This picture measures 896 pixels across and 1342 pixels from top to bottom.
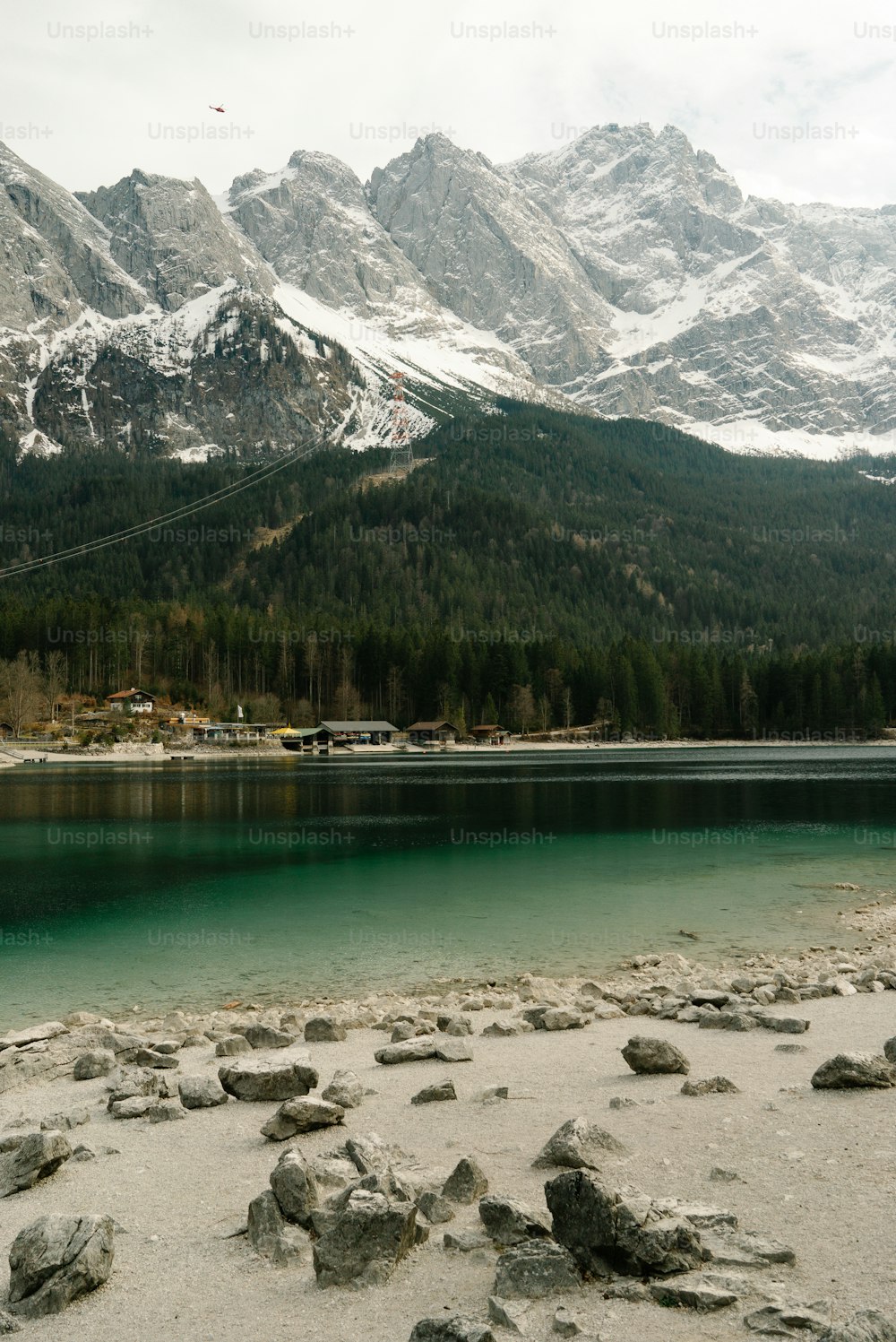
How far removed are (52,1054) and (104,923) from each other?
13.9 meters

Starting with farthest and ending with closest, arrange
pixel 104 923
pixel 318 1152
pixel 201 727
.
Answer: pixel 201 727 < pixel 104 923 < pixel 318 1152

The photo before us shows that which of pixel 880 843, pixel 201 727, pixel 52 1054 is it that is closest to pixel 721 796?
pixel 880 843

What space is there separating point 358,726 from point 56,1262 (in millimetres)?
145798

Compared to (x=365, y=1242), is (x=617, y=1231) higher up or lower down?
higher up

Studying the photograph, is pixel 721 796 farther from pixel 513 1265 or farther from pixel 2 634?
pixel 2 634

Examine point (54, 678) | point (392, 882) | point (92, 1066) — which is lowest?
point (392, 882)

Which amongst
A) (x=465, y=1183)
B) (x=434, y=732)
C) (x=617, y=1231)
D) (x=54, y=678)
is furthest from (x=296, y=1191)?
(x=54, y=678)

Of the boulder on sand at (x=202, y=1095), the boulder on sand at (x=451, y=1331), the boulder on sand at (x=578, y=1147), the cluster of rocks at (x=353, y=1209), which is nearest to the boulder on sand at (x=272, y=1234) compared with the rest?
the cluster of rocks at (x=353, y=1209)

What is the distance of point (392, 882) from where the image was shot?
32.5 meters

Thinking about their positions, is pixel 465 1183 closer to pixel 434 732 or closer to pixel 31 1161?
pixel 31 1161

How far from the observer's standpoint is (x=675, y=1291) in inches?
229

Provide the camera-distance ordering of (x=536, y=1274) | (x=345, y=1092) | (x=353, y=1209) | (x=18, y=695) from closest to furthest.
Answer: (x=536, y=1274) → (x=353, y=1209) → (x=345, y=1092) → (x=18, y=695)

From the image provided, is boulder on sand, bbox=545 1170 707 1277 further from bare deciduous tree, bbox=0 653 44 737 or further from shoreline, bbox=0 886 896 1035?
bare deciduous tree, bbox=0 653 44 737

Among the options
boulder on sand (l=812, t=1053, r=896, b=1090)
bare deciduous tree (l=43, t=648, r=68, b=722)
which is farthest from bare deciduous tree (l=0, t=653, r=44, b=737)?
boulder on sand (l=812, t=1053, r=896, b=1090)
